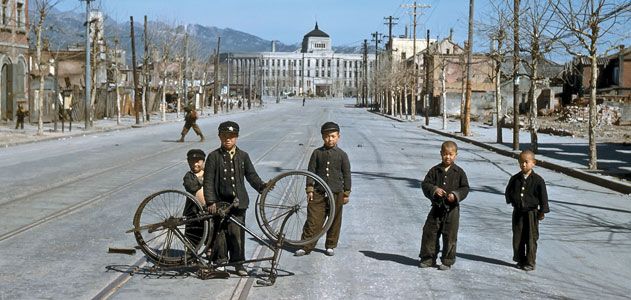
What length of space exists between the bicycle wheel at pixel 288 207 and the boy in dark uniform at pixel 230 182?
9.1 inches

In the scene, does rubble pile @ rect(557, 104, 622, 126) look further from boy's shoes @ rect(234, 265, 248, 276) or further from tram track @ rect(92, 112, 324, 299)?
boy's shoes @ rect(234, 265, 248, 276)

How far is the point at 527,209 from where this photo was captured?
8562 millimetres

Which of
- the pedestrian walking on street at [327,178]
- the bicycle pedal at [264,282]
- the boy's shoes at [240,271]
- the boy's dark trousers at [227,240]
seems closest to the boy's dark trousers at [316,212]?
the pedestrian walking on street at [327,178]

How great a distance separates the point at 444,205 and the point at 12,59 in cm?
4245

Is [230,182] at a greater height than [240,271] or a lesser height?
greater

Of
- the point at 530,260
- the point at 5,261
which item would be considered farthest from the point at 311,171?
the point at 5,261

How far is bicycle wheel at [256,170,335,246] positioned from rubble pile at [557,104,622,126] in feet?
150

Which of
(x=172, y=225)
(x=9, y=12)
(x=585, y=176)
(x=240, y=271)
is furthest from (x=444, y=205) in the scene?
(x=9, y=12)

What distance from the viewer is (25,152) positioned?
27031 millimetres

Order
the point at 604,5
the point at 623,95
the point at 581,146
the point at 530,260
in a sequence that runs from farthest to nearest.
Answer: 1. the point at 623,95
2. the point at 581,146
3. the point at 604,5
4. the point at 530,260

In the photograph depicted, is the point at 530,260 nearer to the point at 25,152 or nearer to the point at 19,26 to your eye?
the point at 25,152

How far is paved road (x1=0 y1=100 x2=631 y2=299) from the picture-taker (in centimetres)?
754

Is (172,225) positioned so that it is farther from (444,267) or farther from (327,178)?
(444,267)

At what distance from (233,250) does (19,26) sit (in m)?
43.0
